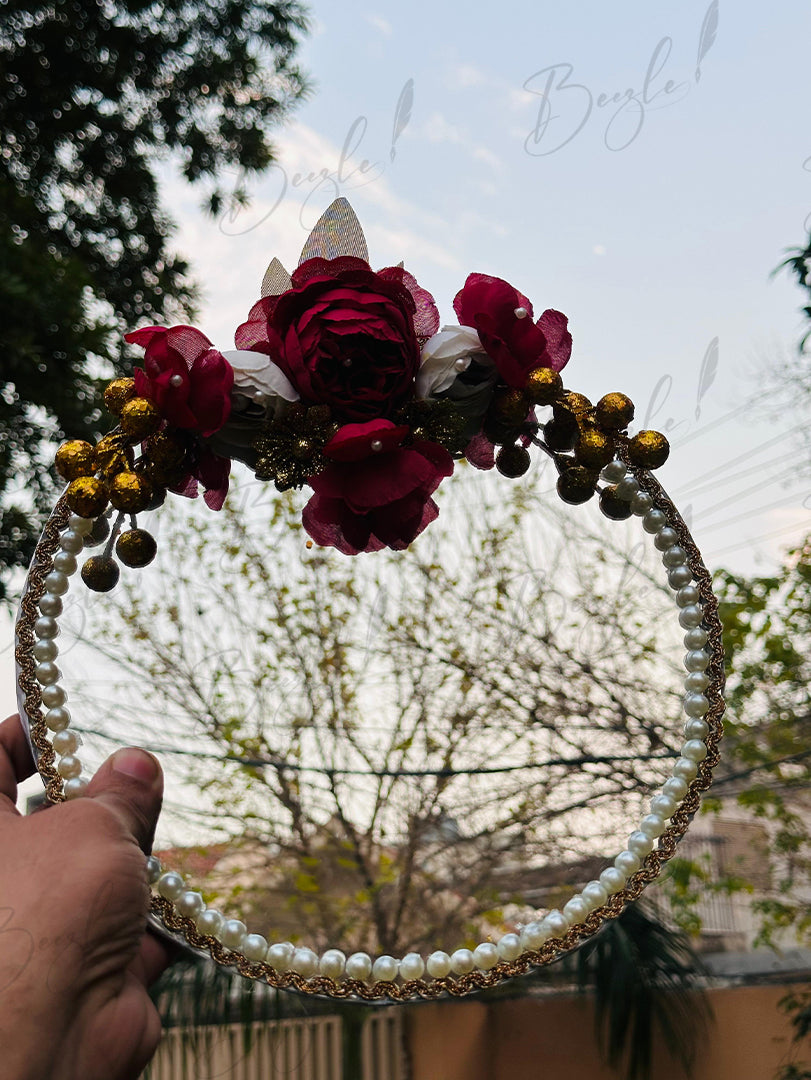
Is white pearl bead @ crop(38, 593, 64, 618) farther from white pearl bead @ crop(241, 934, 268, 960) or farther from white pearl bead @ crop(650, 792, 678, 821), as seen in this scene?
white pearl bead @ crop(650, 792, 678, 821)

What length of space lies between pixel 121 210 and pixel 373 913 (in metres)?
0.92

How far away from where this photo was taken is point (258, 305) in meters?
0.44

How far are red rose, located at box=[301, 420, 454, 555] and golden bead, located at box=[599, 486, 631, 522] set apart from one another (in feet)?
0.30

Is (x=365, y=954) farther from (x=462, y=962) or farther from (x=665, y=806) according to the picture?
(x=665, y=806)

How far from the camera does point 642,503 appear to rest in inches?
18.0

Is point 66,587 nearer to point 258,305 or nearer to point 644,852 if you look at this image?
point 258,305

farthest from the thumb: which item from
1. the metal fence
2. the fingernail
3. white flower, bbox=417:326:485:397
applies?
the metal fence

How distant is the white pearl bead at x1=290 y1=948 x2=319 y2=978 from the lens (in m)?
0.43

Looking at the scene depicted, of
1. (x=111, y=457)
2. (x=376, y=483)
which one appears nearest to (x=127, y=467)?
(x=111, y=457)

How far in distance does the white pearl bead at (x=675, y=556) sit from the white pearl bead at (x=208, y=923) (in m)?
Result: 0.27

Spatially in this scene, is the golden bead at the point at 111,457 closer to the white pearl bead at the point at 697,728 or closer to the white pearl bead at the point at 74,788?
the white pearl bead at the point at 74,788

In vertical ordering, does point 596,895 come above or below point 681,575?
below

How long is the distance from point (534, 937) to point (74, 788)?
0.22 meters

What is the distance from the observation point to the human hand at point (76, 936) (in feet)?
1.10
